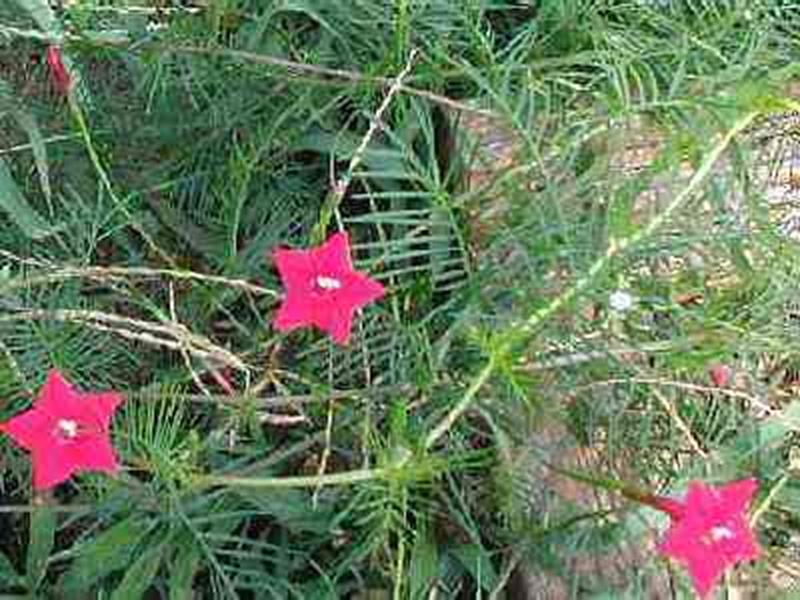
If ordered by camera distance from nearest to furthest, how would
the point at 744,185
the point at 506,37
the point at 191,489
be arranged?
the point at 191,489
the point at 744,185
the point at 506,37

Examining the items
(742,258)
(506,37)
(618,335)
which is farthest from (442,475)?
(506,37)

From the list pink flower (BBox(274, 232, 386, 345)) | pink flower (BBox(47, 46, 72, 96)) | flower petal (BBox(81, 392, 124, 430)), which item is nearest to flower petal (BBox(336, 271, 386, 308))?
pink flower (BBox(274, 232, 386, 345))

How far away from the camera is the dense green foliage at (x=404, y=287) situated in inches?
38.6

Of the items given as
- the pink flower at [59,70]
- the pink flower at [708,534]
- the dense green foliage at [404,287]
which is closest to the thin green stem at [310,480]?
the dense green foliage at [404,287]

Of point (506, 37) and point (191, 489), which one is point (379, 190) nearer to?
point (506, 37)

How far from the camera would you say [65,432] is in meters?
0.86

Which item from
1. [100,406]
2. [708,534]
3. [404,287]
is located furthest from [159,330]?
[708,534]

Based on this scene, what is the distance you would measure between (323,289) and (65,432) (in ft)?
0.55

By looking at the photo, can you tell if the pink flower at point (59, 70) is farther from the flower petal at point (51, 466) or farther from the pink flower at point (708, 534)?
the pink flower at point (708, 534)

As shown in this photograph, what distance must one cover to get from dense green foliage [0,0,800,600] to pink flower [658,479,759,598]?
103 mm

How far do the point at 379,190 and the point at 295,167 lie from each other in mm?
66

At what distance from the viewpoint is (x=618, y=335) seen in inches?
40.7

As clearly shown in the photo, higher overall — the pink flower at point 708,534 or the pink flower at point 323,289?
the pink flower at point 323,289

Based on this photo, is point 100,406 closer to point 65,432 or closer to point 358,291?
point 65,432
